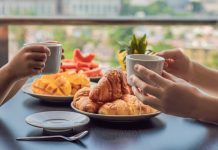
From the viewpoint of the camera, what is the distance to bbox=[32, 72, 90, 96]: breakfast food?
156 cm

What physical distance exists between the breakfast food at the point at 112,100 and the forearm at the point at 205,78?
0.34m

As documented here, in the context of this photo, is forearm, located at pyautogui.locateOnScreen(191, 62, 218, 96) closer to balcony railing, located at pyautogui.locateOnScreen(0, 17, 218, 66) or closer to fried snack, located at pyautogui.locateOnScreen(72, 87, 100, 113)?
fried snack, located at pyautogui.locateOnScreen(72, 87, 100, 113)

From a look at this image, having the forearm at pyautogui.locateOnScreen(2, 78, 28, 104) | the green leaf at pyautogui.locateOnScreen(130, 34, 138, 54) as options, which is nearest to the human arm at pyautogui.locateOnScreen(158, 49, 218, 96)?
the green leaf at pyautogui.locateOnScreen(130, 34, 138, 54)

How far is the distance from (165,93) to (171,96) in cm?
2

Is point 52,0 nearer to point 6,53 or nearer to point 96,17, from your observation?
point 96,17

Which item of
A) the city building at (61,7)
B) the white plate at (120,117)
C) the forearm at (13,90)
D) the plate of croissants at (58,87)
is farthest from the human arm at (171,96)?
the city building at (61,7)

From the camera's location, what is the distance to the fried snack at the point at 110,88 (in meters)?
1.36

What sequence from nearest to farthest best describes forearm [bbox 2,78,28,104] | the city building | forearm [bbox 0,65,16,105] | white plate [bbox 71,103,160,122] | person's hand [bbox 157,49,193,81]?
white plate [bbox 71,103,160,122] → forearm [bbox 0,65,16,105] → person's hand [bbox 157,49,193,81] → forearm [bbox 2,78,28,104] → the city building

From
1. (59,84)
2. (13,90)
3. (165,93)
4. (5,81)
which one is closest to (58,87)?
(59,84)

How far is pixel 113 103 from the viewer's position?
4.47 feet

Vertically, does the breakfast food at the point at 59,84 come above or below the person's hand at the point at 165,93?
below

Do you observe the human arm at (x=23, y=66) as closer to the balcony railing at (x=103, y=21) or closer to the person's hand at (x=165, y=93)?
the person's hand at (x=165, y=93)

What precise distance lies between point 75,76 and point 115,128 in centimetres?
37

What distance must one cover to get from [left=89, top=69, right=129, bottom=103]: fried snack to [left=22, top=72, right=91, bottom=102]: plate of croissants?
20 centimetres
